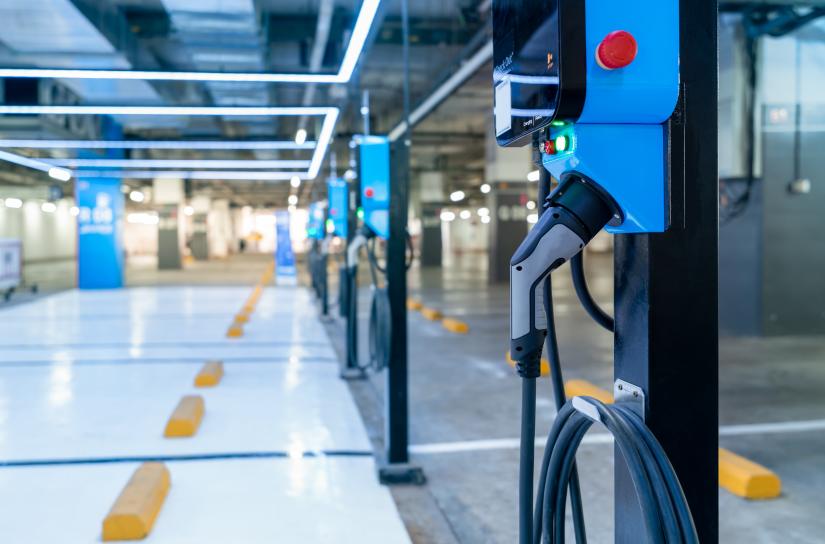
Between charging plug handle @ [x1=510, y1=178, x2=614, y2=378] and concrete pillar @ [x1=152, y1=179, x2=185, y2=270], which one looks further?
concrete pillar @ [x1=152, y1=179, x2=185, y2=270]

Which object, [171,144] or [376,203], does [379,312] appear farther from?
[171,144]

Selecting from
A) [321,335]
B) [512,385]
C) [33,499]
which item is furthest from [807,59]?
[33,499]

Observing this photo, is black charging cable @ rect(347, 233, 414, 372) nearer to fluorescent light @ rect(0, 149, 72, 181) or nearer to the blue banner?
fluorescent light @ rect(0, 149, 72, 181)

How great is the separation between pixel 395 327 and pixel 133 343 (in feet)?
17.8

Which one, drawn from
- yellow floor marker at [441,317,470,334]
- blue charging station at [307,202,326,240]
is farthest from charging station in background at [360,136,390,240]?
blue charging station at [307,202,326,240]

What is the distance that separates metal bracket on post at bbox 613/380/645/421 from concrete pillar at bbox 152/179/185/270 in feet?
79.9

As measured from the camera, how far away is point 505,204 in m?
17.0

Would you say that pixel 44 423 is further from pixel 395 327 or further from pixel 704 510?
pixel 704 510

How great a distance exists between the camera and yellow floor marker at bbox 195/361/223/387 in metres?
6.04

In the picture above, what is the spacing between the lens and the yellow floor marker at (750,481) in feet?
11.7

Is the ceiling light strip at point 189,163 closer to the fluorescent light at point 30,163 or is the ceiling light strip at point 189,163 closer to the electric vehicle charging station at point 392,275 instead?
the fluorescent light at point 30,163

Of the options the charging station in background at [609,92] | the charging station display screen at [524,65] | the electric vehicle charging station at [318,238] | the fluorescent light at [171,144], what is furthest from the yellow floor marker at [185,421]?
the electric vehicle charging station at [318,238]

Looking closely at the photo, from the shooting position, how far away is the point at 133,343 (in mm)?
8375

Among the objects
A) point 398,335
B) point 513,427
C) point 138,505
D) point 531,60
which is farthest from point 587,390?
point 531,60
